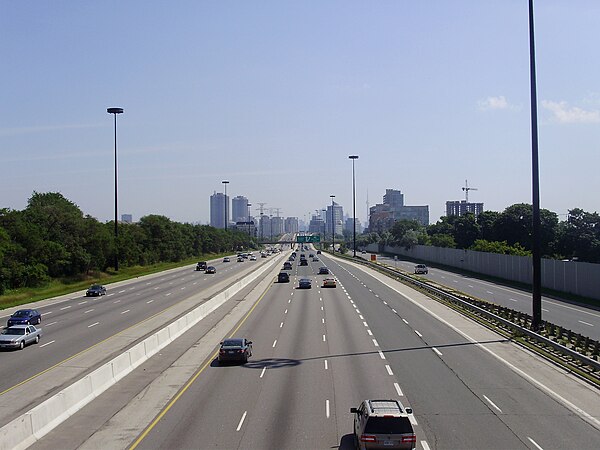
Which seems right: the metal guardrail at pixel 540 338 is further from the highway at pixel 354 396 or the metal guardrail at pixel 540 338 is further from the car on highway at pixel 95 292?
the car on highway at pixel 95 292

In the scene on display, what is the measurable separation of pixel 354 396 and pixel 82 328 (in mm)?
25686

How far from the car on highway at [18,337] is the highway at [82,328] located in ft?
1.36

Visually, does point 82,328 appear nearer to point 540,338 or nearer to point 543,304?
point 540,338

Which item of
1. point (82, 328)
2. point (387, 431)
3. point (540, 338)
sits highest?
point (387, 431)

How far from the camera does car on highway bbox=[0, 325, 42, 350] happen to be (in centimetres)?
3434

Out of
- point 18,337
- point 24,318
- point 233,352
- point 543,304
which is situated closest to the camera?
point 233,352

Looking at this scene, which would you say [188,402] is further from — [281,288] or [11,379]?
[281,288]

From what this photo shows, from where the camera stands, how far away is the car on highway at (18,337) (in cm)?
3434

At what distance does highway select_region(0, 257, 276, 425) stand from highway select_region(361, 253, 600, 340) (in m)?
25.6

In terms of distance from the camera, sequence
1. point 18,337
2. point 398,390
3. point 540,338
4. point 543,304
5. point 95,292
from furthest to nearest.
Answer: point 95,292
point 543,304
point 18,337
point 540,338
point 398,390

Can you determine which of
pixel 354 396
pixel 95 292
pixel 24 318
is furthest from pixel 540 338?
pixel 95 292

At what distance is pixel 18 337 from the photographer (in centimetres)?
3472

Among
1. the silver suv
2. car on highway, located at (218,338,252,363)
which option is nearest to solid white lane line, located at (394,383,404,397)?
the silver suv

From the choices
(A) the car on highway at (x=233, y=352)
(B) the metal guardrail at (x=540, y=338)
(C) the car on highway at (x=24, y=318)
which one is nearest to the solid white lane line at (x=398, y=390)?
(B) the metal guardrail at (x=540, y=338)
